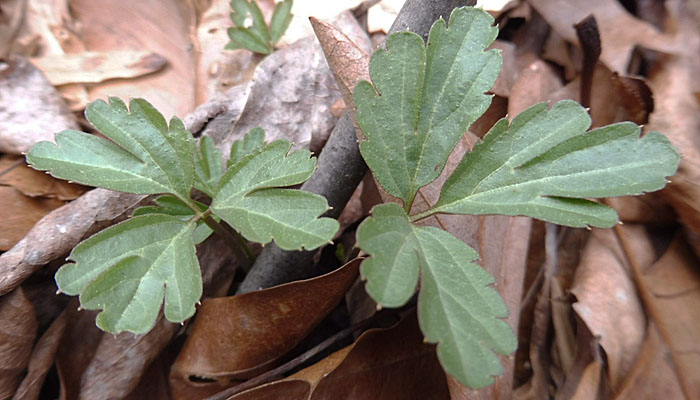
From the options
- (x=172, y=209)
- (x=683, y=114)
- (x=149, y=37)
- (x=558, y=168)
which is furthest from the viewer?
(x=149, y=37)

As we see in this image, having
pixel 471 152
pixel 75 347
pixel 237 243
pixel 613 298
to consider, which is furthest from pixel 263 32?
pixel 613 298

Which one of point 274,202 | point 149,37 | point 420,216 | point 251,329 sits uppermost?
point 149,37

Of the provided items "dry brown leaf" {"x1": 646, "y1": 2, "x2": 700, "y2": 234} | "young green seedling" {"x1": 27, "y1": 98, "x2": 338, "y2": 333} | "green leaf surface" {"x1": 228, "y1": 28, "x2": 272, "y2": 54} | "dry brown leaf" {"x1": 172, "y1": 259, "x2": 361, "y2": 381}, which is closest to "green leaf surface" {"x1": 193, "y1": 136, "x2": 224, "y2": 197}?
"young green seedling" {"x1": 27, "y1": 98, "x2": 338, "y2": 333}

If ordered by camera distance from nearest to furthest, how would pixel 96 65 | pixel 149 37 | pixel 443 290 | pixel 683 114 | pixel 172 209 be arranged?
1. pixel 443 290
2. pixel 172 209
3. pixel 683 114
4. pixel 96 65
5. pixel 149 37

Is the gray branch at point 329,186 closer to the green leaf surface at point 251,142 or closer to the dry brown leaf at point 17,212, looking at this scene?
the green leaf surface at point 251,142

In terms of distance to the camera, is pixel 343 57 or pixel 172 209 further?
pixel 343 57

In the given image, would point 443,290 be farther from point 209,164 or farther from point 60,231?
point 60,231

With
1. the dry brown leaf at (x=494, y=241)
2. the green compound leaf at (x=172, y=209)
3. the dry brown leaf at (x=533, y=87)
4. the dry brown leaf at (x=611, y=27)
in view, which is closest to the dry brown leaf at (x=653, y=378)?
the dry brown leaf at (x=494, y=241)

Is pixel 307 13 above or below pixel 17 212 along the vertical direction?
above
